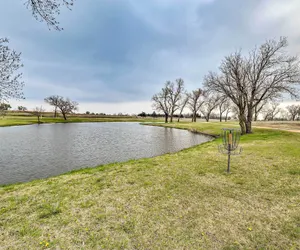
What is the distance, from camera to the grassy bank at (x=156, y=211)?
3.08m

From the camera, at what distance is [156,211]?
13.4ft

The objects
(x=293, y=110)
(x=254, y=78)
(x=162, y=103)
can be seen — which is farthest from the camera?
(x=293, y=110)

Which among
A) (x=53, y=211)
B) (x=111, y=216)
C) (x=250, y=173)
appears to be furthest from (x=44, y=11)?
(x=250, y=173)

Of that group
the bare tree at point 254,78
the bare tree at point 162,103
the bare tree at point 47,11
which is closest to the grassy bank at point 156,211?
the bare tree at point 47,11

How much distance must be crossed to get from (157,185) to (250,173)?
13.6 feet

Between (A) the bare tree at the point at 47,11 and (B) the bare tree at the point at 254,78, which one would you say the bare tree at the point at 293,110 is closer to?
(B) the bare tree at the point at 254,78

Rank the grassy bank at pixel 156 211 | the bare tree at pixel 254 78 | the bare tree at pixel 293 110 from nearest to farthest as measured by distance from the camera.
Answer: the grassy bank at pixel 156 211 → the bare tree at pixel 254 78 → the bare tree at pixel 293 110

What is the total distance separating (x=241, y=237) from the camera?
317 cm

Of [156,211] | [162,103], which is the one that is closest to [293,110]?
[162,103]

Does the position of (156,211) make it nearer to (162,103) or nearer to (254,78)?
(254,78)

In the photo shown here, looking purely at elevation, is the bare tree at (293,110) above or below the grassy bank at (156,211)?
above

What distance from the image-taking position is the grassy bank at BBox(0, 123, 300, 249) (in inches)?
121

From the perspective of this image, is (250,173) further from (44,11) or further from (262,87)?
(262,87)

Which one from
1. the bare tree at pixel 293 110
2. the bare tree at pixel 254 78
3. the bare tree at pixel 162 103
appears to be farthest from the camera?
the bare tree at pixel 293 110
